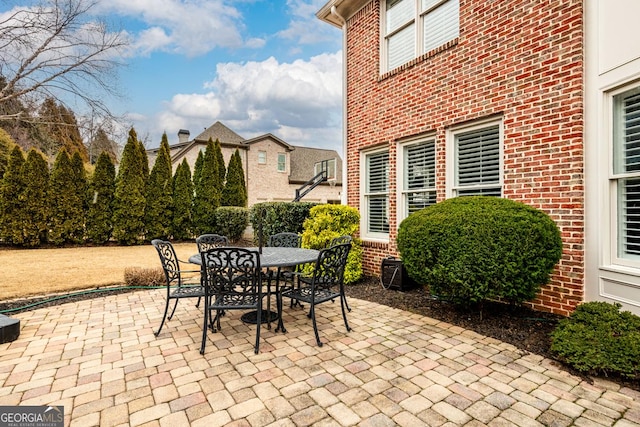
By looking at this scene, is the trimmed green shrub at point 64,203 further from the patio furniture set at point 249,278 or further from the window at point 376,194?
the window at point 376,194

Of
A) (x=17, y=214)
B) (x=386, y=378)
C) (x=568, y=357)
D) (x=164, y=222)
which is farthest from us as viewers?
(x=164, y=222)

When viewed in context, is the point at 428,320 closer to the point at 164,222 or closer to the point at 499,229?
the point at 499,229

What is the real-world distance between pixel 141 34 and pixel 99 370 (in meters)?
12.2

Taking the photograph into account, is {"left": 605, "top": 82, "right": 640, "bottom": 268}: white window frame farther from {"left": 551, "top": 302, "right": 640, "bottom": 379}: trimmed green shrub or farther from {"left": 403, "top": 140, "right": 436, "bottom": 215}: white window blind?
{"left": 403, "top": 140, "right": 436, "bottom": 215}: white window blind

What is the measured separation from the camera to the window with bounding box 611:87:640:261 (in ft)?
10.4

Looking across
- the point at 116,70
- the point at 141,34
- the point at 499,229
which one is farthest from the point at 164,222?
the point at 499,229

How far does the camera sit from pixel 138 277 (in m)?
5.73

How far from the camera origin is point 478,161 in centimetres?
471

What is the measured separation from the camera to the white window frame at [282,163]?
22.2 metres

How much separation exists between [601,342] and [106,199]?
14.1 metres

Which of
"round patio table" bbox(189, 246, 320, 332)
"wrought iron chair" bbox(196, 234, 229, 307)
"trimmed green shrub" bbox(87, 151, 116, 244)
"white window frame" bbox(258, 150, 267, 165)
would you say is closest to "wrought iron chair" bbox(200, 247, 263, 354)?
"round patio table" bbox(189, 246, 320, 332)

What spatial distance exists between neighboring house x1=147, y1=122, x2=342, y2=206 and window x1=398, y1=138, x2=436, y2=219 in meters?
13.0

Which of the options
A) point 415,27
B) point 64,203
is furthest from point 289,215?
point 64,203

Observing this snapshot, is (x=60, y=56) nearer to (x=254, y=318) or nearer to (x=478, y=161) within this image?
(x=254, y=318)
